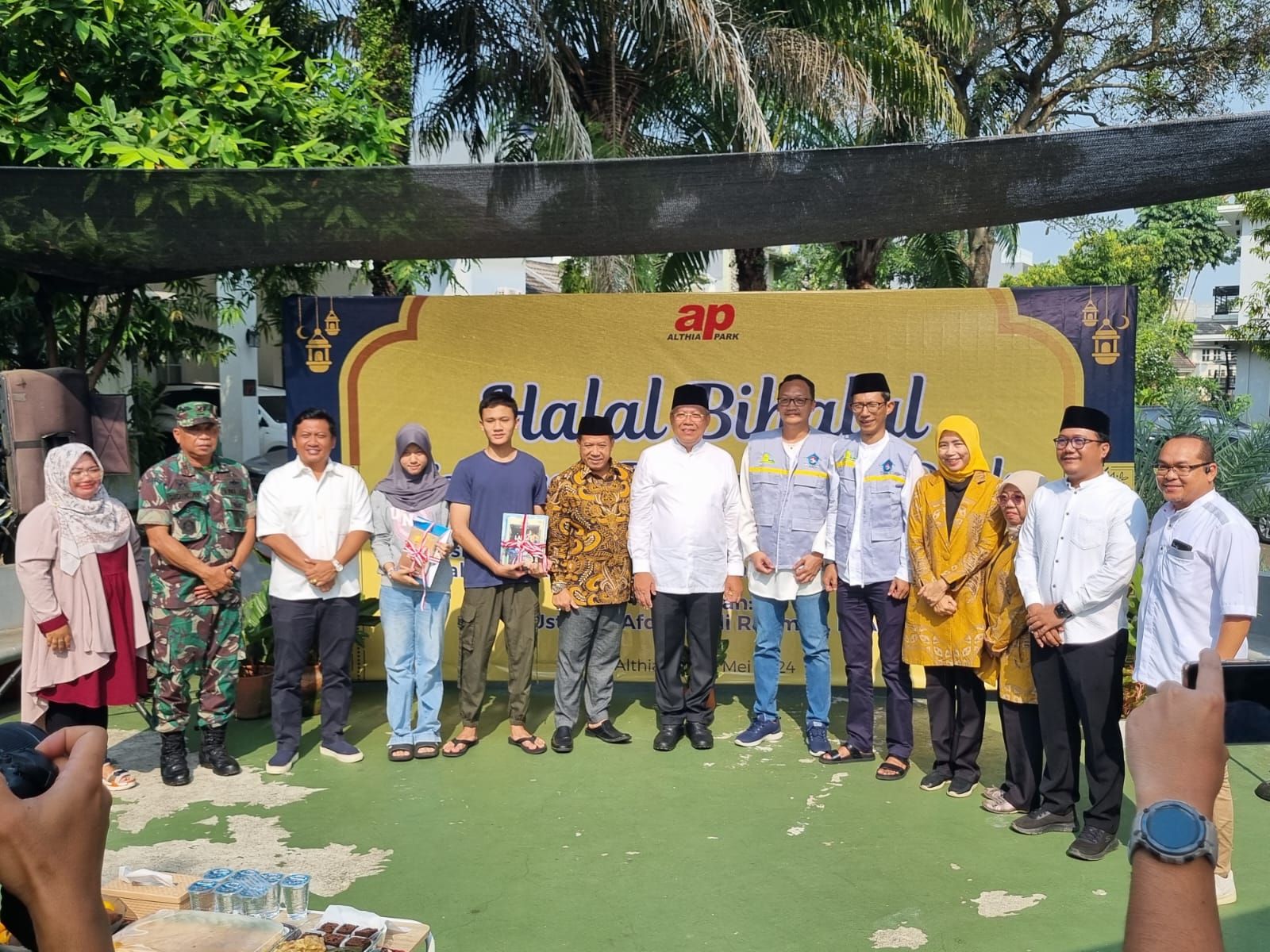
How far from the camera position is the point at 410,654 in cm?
490

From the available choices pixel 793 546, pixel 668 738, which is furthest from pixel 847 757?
pixel 793 546

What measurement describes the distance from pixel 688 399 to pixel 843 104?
5.39m

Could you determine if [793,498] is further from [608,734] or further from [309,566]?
[309,566]

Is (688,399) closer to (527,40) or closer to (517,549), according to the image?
(517,549)

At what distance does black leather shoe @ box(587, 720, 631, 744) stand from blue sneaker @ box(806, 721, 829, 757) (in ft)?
2.63

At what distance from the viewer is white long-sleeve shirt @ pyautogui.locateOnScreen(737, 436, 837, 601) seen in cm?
482

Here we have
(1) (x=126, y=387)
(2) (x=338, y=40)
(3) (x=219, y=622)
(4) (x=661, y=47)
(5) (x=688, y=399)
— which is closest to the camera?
(3) (x=219, y=622)

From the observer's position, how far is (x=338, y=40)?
33.5 ft

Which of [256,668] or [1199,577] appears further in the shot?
[256,668]

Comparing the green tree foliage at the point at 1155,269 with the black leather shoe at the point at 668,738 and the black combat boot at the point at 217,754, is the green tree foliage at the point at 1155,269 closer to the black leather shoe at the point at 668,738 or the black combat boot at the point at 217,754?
the black leather shoe at the point at 668,738

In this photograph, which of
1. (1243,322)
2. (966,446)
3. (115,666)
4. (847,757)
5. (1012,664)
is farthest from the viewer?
(1243,322)

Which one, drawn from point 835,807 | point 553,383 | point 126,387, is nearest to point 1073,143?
point 835,807

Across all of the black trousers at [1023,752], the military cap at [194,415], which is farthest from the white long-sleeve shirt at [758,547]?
the military cap at [194,415]

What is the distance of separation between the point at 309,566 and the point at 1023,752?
9.50ft
